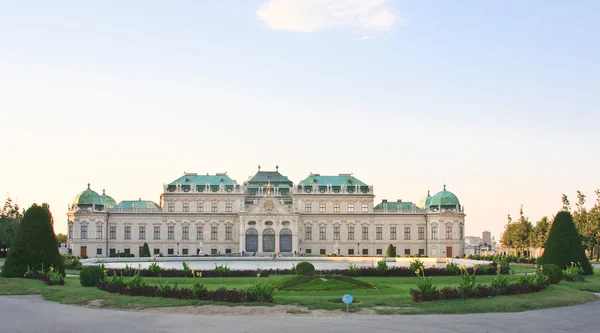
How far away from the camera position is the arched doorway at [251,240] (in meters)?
101

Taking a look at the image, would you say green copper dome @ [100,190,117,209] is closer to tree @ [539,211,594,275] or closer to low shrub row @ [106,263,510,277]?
low shrub row @ [106,263,510,277]

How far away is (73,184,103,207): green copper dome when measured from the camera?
101 meters

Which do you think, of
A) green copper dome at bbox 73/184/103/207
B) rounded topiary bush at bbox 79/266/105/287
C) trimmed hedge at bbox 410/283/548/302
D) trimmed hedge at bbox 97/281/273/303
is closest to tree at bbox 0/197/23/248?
green copper dome at bbox 73/184/103/207

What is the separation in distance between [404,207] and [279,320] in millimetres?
84665

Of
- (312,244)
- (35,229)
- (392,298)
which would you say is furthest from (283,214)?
(392,298)

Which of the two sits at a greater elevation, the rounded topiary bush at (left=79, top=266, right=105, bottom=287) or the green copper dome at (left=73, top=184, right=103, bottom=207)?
the green copper dome at (left=73, top=184, right=103, bottom=207)

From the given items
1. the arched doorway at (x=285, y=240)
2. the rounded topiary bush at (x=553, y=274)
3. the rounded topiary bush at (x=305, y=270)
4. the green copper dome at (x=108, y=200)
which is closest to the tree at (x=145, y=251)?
the green copper dome at (x=108, y=200)

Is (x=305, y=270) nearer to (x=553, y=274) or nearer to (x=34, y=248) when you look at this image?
(x=553, y=274)

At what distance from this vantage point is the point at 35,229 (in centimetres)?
3984

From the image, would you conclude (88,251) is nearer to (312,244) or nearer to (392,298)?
(312,244)

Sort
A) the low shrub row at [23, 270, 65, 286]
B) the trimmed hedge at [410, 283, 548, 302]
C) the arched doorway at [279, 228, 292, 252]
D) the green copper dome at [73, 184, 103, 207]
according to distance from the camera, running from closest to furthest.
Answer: the trimmed hedge at [410, 283, 548, 302], the low shrub row at [23, 270, 65, 286], the arched doorway at [279, 228, 292, 252], the green copper dome at [73, 184, 103, 207]

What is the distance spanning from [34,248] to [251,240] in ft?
204

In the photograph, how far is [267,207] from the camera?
101000 mm

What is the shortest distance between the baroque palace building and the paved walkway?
76363mm
